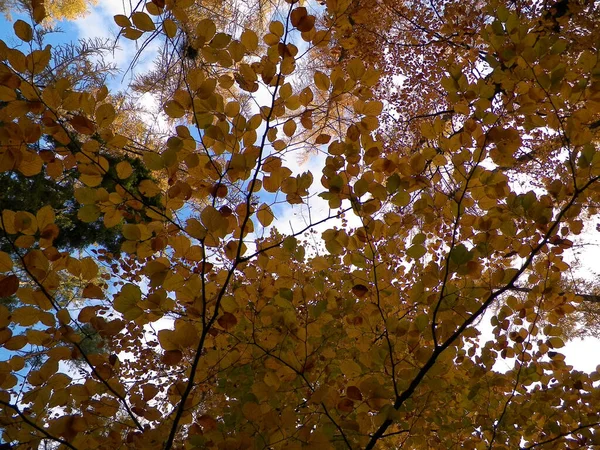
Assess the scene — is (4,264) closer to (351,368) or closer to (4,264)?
(4,264)

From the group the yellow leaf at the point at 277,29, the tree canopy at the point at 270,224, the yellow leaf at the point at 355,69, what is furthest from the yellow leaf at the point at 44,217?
the yellow leaf at the point at 355,69

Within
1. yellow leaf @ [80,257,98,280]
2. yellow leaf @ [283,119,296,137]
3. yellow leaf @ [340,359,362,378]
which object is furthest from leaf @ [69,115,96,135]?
yellow leaf @ [340,359,362,378]

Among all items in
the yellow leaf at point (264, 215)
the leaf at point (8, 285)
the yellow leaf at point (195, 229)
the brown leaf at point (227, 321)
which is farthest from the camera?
the yellow leaf at point (264, 215)

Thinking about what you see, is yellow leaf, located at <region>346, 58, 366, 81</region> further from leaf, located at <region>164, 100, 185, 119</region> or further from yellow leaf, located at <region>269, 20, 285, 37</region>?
leaf, located at <region>164, 100, 185, 119</region>

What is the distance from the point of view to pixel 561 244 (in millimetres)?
1568

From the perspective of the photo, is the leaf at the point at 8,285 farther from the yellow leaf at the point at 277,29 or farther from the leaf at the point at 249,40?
the yellow leaf at the point at 277,29

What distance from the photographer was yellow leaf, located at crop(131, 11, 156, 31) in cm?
115

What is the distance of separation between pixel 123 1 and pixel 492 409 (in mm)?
2767

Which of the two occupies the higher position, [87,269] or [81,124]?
[81,124]

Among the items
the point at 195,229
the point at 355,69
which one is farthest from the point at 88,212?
the point at 355,69

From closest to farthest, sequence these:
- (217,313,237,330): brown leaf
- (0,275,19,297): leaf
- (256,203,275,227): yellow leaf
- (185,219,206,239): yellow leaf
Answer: (0,275,19,297): leaf
(185,219,206,239): yellow leaf
(217,313,237,330): brown leaf
(256,203,275,227): yellow leaf

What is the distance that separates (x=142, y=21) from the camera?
1167 mm

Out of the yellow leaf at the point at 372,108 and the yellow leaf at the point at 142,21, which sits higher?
the yellow leaf at the point at 372,108

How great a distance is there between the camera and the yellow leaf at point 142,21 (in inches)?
45.4
